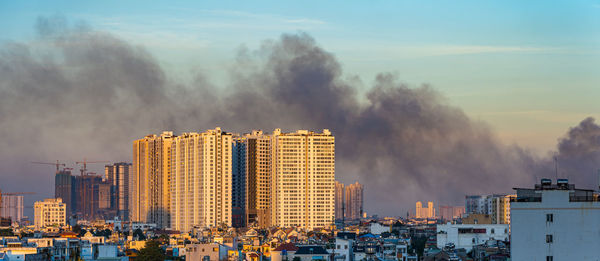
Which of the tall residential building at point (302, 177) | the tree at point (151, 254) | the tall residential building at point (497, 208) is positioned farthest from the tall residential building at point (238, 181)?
the tree at point (151, 254)

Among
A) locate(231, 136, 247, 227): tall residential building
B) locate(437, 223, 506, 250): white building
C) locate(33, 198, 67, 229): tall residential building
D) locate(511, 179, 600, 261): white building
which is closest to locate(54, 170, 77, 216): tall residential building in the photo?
locate(33, 198, 67, 229): tall residential building

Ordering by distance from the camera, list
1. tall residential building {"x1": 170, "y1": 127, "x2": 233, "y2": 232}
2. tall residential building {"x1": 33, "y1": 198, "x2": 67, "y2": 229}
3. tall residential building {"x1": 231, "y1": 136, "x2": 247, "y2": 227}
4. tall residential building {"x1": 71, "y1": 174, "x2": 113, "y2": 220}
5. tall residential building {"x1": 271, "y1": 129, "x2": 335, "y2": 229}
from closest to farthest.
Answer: tall residential building {"x1": 170, "y1": 127, "x2": 233, "y2": 232} → tall residential building {"x1": 271, "y1": 129, "x2": 335, "y2": 229} → tall residential building {"x1": 231, "y1": 136, "x2": 247, "y2": 227} → tall residential building {"x1": 33, "y1": 198, "x2": 67, "y2": 229} → tall residential building {"x1": 71, "y1": 174, "x2": 113, "y2": 220}

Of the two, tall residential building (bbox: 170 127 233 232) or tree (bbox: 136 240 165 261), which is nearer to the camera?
tree (bbox: 136 240 165 261)

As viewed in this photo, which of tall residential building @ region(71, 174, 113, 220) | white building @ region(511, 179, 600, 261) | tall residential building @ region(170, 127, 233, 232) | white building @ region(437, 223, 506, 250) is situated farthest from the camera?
tall residential building @ region(71, 174, 113, 220)

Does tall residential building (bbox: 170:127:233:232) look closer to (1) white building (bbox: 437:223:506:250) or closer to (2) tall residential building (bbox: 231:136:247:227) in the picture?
(2) tall residential building (bbox: 231:136:247:227)

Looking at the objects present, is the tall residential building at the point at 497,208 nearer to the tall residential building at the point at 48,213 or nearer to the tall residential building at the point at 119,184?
the tall residential building at the point at 48,213

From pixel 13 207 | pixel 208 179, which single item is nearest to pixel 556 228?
pixel 208 179

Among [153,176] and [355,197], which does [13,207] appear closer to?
[355,197]
